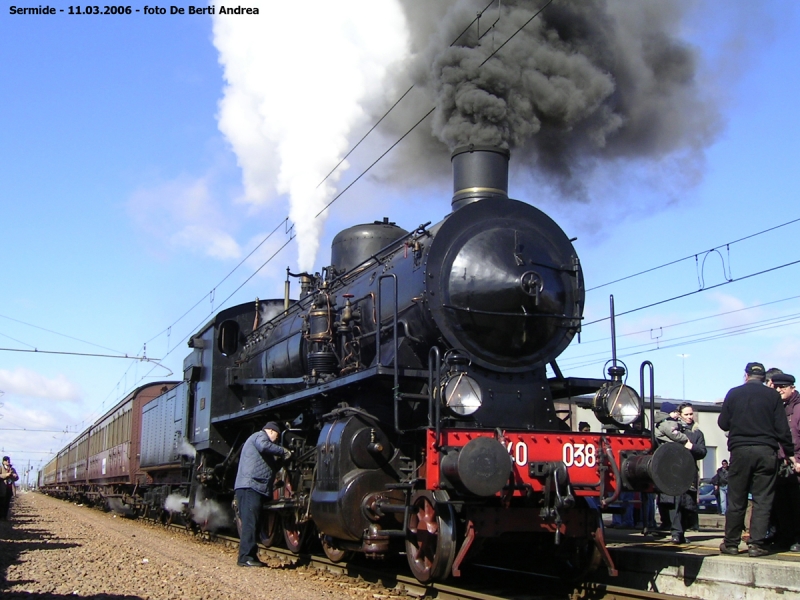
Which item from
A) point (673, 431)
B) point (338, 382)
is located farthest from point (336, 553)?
point (673, 431)

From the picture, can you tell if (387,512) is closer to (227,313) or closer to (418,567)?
(418,567)

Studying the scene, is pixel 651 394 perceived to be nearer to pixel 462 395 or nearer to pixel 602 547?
pixel 602 547

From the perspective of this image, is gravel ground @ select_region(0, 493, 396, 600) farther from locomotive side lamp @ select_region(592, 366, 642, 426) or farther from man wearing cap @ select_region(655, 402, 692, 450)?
man wearing cap @ select_region(655, 402, 692, 450)

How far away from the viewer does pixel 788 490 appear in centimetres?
696

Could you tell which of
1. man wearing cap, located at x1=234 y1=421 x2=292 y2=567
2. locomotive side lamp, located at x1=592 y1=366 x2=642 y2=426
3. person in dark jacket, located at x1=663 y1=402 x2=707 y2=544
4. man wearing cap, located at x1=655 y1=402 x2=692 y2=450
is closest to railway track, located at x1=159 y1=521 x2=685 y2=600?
man wearing cap, located at x1=234 y1=421 x2=292 y2=567

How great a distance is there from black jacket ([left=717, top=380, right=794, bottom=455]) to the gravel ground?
3.22 metres

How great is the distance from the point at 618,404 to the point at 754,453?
114cm

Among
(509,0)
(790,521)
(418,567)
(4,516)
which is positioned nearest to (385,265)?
(418,567)

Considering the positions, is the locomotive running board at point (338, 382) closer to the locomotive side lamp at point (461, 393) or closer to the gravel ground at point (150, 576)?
the locomotive side lamp at point (461, 393)

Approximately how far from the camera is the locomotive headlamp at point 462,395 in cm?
605

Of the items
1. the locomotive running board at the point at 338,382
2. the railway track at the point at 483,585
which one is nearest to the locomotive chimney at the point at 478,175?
the locomotive running board at the point at 338,382

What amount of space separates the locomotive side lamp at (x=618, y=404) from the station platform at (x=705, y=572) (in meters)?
1.20

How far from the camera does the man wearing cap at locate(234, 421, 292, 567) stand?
27.2 feet

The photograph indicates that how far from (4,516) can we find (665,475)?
15.0 metres
